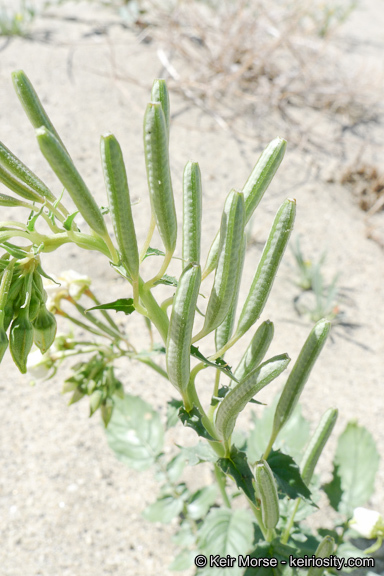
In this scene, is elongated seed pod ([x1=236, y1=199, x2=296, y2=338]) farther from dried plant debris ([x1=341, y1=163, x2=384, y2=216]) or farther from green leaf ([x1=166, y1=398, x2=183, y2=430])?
dried plant debris ([x1=341, y1=163, x2=384, y2=216])

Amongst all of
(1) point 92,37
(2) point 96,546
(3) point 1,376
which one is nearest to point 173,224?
(2) point 96,546

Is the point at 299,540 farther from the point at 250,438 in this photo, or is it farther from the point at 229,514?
the point at 250,438

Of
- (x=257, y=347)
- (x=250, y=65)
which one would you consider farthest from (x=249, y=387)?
(x=250, y=65)

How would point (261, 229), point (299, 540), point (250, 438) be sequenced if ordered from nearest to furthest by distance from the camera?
1. point (299, 540)
2. point (250, 438)
3. point (261, 229)

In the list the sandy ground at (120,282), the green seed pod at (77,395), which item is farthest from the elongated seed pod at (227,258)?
the sandy ground at (120,282)

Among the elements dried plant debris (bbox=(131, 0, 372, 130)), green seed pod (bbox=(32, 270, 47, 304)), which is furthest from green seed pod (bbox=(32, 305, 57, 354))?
dried plant debris (bbox=(131, 0, 372, 130))

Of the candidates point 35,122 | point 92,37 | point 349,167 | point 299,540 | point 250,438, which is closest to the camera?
point 35,122

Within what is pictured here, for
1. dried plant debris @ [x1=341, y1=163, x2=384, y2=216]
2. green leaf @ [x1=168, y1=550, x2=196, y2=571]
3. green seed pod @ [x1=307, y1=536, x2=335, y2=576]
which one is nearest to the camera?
green seed pod @ [x1=307, y1=536, x2=335, y2=576]

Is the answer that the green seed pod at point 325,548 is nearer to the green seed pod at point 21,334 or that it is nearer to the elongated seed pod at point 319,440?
the elongated seed pod at point 319,440
